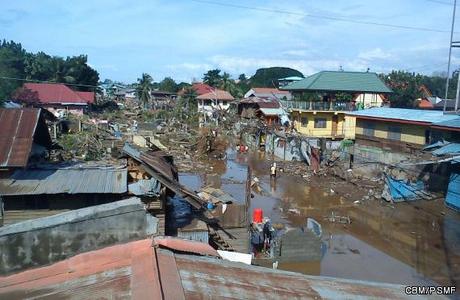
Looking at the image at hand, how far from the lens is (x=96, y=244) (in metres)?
7.18

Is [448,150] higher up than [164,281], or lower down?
lower down

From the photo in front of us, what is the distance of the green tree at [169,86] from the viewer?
98.9 meters

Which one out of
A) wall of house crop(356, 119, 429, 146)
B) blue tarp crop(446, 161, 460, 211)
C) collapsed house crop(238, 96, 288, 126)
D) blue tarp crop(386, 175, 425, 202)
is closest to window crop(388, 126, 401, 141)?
wall of house crop(356, 119, 429, 146)

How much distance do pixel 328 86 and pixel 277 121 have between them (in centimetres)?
1149

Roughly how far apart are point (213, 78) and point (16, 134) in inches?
3088

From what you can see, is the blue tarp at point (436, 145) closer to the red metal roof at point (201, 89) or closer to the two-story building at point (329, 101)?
the two-story building at point (329, 101)

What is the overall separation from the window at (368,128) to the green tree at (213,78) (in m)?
55.7

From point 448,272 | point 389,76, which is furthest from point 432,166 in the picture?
point 389,76

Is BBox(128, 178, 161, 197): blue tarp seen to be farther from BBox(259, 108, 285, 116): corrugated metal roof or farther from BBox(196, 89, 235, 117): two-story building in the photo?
BBox(196, 89, 235, 117): two-story building

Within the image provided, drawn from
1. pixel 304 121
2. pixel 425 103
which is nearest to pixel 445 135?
pixel 304 121

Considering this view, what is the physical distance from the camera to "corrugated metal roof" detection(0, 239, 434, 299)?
521cm

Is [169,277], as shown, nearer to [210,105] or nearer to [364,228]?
[364,228]

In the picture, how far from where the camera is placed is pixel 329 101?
39.3 metres

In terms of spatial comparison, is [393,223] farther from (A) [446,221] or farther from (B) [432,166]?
(B) [432,166]
